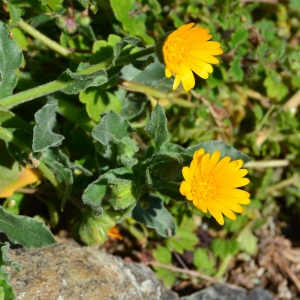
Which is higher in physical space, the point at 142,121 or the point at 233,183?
the point at 233,183

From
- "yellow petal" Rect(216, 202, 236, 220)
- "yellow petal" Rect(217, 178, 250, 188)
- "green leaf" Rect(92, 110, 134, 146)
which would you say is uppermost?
"green leaf" Rect(92, 110, 134, 146)

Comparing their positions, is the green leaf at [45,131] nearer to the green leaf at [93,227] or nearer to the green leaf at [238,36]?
the green leaf at [93,227]

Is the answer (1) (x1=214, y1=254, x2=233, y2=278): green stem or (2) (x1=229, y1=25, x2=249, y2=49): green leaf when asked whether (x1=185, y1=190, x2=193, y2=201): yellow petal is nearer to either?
(2) (x1=229, y1=25, x2=249, y2=49): green leaf

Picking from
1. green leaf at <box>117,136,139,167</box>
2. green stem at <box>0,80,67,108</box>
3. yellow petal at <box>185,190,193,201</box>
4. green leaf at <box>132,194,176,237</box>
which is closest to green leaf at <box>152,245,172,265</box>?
green leaf at <box>132,194,176,237</box>

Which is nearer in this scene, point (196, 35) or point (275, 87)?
point (196, 35)

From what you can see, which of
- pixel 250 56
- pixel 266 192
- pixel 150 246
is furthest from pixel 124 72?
pixel 266 192

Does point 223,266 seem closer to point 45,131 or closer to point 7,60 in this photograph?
point 45,131

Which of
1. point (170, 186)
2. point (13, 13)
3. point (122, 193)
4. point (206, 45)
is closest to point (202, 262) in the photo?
point (170, 186)
